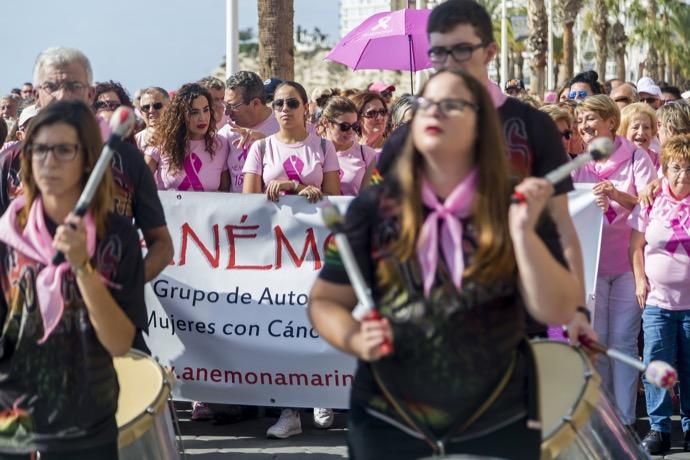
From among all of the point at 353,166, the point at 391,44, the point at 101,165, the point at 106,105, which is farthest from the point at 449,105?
the point at 391,44

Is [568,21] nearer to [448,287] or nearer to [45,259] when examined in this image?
[45,259]

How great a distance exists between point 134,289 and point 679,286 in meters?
3.84

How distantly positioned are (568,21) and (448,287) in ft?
113

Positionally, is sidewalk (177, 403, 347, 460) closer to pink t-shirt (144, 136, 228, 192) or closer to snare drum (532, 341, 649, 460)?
pink t-shirt (144, 136, 228, 192)

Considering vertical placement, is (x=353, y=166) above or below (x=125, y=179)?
below

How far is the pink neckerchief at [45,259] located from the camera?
350cm

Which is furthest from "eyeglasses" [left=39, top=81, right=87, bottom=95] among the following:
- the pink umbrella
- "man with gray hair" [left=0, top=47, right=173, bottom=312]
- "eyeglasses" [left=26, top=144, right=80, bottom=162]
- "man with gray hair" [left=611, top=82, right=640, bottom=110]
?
the pink umbrella

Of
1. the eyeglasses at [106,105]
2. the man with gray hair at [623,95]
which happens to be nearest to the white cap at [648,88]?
the man with gray hair at [623,95]

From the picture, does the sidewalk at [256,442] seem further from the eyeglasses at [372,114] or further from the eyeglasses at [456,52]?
the eyeglasses at [456,52]

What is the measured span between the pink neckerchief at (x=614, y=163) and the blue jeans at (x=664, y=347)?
854mm

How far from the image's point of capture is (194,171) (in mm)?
7512

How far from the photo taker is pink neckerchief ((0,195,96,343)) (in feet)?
11.5

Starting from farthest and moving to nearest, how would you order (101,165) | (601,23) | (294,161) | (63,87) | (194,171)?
(601,23) → (194,171) → (294,161) → (63,87) → (101,165)

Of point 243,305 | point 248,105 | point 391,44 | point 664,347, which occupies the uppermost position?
point 391,44
